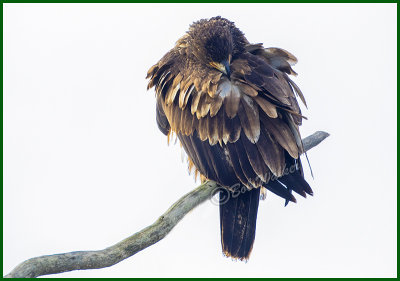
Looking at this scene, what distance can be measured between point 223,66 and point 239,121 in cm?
67

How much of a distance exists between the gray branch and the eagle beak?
1.27 meters

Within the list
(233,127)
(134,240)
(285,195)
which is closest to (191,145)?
(233,127)

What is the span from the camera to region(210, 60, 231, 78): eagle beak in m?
6.27

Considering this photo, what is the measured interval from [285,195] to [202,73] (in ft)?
4.79

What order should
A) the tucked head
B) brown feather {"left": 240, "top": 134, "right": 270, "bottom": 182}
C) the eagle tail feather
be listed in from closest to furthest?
brown feather {"left": 240, "top": 134, "right": 270, "bottom": 182} → the eagle tail feather → the tucked head

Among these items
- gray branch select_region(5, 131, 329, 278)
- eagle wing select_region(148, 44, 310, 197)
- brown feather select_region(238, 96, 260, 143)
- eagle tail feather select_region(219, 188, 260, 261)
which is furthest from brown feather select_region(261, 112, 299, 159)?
gray branch select_region(5, 131, 329, 278)

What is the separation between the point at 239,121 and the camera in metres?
5.97

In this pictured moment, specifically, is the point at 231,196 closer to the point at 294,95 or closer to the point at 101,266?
the point at 294,95

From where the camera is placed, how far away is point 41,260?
4.11 meters

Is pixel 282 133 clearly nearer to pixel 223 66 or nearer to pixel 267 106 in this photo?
pixel 267 106

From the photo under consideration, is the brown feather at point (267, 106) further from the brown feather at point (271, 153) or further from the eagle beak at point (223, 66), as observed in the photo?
the eagle beak at point (223, 66)

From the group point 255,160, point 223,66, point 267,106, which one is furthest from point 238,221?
point 223,66

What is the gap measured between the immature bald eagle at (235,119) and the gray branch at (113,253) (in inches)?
22.2

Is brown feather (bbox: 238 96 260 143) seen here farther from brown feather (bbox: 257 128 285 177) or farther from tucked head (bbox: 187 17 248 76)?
tucked head (bbox: 187 17 248 76)
